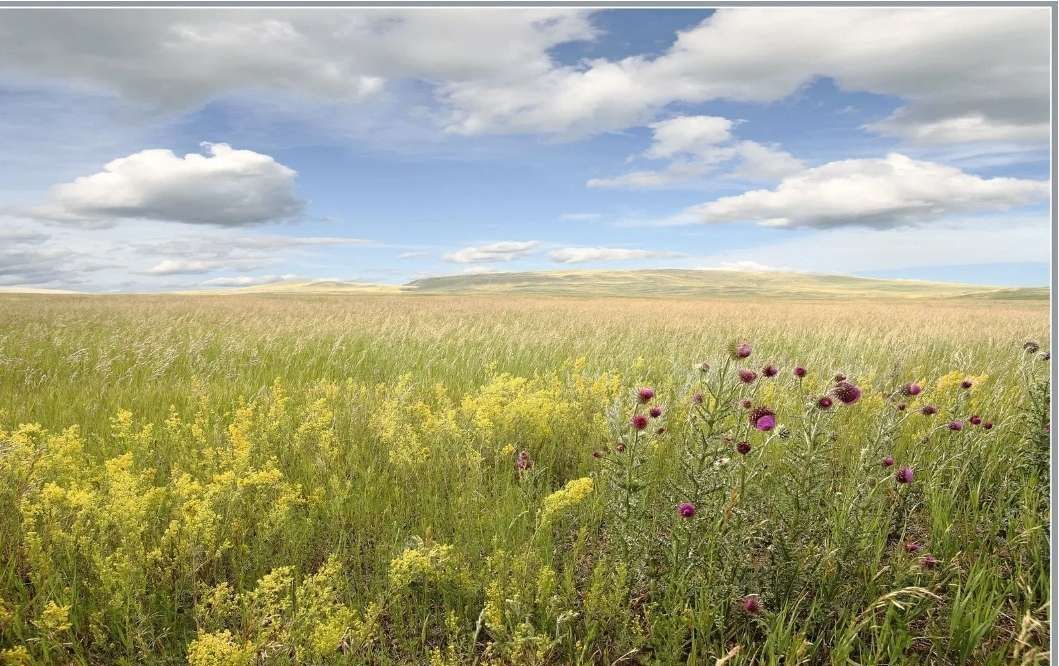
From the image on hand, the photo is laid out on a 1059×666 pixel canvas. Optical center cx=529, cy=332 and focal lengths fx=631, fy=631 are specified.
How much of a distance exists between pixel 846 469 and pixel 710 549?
197cm

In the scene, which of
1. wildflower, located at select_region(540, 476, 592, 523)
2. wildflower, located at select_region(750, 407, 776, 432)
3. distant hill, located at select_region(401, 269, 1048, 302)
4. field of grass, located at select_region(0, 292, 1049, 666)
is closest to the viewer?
wildflower, located at select_region(750, 407, 776, 432)

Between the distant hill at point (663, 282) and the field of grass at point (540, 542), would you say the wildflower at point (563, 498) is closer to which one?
the field of grass at point (540, 542)

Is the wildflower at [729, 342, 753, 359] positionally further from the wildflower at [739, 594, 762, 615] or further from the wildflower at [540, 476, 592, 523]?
the wildflower at [540, 476, 592, 523]

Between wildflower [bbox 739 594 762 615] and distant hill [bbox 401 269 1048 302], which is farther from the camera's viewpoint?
distant hill [bbox 401 269 1048 302]

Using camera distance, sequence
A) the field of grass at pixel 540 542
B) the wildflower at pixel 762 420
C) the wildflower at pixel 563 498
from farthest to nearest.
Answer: the wildflower at pixel 563 498
the field of grass at pixel 540 542
the wildflower at pixel 762 420

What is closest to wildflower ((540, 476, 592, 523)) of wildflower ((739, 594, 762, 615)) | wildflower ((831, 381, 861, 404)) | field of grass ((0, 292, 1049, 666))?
field of grass ((0, 292, 1049, 666))

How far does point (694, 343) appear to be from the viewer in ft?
36.1

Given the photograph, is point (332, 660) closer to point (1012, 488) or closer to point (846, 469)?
point (846, 469)

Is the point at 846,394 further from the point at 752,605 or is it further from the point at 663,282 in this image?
the point at 663,282

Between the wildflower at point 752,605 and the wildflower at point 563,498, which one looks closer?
the wildflower at point 752,605

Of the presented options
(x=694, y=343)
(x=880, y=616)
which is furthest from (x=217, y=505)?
(x=694, y=343)

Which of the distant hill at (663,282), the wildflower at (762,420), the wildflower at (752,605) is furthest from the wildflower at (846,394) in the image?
the distant hill at (663,282)

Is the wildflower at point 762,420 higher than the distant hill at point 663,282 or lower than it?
lower

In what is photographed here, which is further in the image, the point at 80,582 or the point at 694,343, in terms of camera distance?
the point at 694,343
